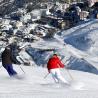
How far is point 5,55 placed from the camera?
1457cm

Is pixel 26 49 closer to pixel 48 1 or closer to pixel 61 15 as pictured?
pixel 61 15

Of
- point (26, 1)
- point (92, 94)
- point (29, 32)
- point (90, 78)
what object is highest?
point (92, 94)

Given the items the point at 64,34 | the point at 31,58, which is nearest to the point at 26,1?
the point at 64,34

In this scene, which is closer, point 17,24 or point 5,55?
point 5,55

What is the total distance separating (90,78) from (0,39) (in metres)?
54.8

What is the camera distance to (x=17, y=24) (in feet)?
293

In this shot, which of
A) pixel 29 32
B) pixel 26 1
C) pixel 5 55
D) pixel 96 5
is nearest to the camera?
pixel 5 55

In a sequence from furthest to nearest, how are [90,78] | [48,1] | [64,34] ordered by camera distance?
[48,1]
[64,34]
[90,78]

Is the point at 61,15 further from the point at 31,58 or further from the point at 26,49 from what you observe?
the point at 31,58

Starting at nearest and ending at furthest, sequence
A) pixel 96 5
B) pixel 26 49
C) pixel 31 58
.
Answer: pixel 31 58 → pixel 26 49 → pixel 96 5

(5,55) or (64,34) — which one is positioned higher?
(5,55)

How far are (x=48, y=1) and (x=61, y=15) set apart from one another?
4355 cm

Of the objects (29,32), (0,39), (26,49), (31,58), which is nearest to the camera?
(31,58)

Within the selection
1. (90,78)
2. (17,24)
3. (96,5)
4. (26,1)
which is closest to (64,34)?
→ (17,24)
